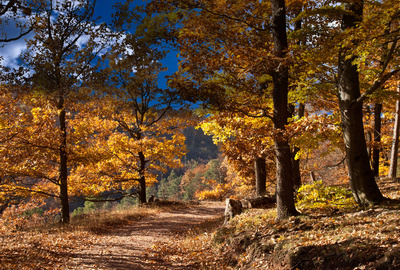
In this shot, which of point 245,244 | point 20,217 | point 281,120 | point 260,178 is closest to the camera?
point 245,244

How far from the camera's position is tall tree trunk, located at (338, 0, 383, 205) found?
24.2 ft

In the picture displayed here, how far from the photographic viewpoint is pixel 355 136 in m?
7.50

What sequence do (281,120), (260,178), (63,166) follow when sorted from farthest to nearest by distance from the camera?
1. (260,178)
2. (63,166)
3. (281,120)

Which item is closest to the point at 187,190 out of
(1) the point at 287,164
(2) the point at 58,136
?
(2) the point at 58,136

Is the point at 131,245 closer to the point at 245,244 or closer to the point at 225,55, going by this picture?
the point at 245,244

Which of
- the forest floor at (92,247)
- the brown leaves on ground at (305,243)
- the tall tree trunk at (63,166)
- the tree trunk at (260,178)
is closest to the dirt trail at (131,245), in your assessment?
the forest floor at (92,247)

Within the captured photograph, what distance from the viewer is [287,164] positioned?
7.44 metres

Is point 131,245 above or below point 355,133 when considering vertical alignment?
below

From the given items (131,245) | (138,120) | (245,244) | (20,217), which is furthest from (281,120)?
(20,217)

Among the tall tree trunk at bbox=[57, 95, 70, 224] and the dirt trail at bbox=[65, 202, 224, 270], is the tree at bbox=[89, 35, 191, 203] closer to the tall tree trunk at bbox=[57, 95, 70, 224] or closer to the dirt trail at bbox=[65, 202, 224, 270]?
the tall tree trunk at bbox=[57, 95, 70, 224]

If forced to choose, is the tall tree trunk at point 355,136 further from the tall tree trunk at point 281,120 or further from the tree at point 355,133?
the tall tree trunk at point 281,120

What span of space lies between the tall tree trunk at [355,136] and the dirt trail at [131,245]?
5.52m

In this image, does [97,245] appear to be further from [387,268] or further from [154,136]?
[154,136]

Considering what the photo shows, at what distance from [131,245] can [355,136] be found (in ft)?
25.8
